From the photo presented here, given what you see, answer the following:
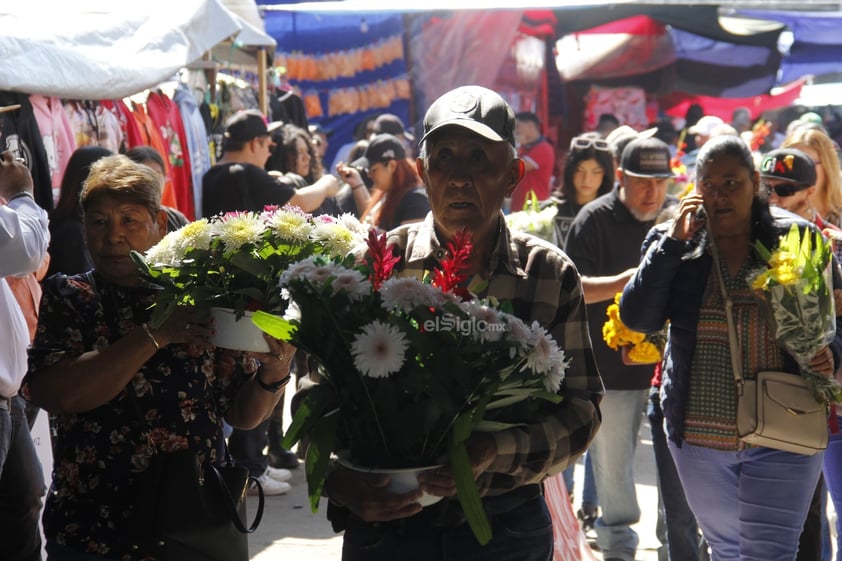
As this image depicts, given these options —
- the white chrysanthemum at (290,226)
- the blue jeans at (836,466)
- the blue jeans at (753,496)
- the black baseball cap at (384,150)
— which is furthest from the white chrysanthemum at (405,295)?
the black baseball cap at (384,150)

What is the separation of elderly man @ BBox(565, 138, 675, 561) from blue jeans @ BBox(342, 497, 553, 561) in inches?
120

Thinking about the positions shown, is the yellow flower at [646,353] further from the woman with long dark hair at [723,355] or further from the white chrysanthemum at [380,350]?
the white chrysanthemum at [380,350]

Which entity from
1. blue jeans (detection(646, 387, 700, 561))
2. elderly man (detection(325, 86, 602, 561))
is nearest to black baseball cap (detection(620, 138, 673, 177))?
blue jeans (detection(646, 387, 700, 561))

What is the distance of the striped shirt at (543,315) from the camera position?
8.87ft

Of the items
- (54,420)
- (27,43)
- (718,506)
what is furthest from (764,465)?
(27,43)

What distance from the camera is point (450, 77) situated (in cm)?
1507

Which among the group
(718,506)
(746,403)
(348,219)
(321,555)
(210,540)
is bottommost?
(321,555)

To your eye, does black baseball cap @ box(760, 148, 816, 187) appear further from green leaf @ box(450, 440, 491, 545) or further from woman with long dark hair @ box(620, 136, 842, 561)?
green leaf @ box(450, 440, 491, 545)

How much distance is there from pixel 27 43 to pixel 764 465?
394 centimetres

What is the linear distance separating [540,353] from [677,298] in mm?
2200

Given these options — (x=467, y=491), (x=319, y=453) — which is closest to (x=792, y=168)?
(x=467, y=491)

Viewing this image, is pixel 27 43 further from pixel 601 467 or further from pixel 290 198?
pixel 601 467

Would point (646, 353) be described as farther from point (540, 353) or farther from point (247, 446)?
point (540, 353)

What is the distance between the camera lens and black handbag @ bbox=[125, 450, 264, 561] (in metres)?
3.04
